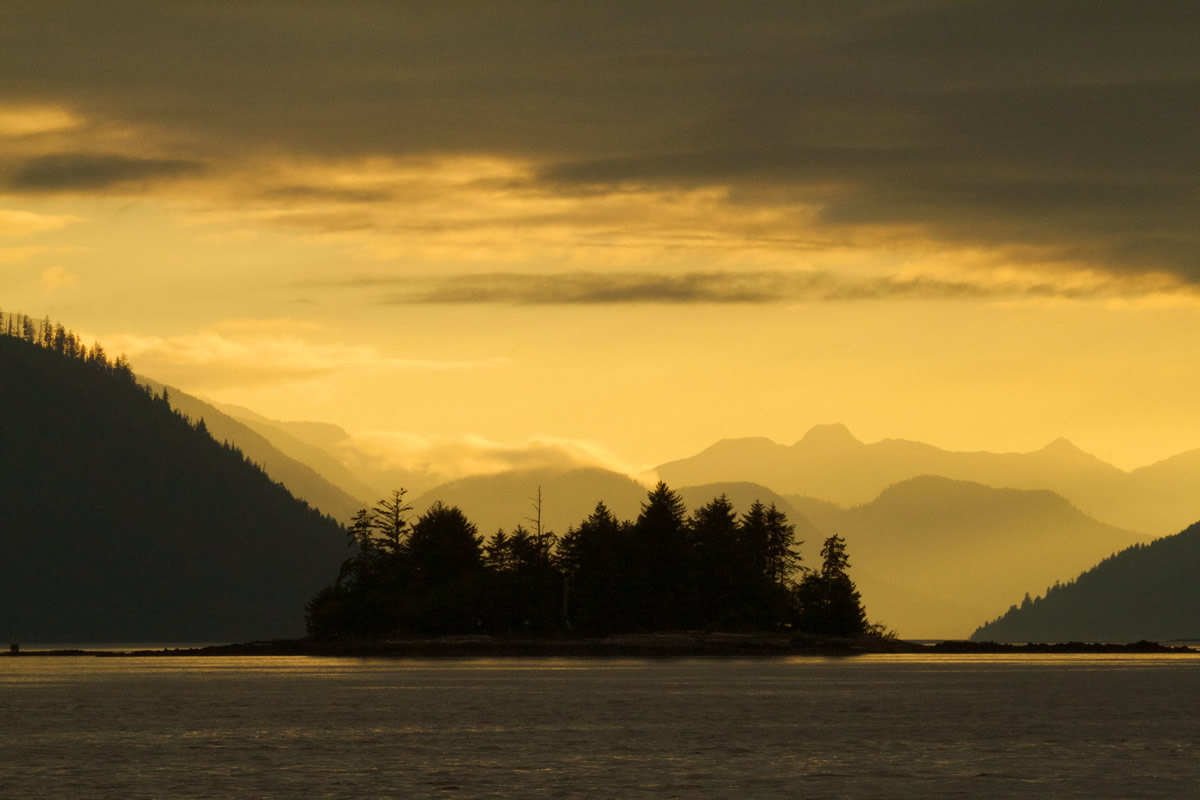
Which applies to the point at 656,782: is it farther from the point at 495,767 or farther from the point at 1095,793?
the point at 1095,793

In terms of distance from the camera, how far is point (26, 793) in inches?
2505

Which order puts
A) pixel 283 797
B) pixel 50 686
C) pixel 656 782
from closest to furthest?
pixel 283 797 → pixel 656 782 → pixel 50 686

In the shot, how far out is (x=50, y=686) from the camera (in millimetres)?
150250

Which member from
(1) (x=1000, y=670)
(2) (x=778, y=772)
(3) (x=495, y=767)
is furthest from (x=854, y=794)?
(1) (x=1000, y=670)

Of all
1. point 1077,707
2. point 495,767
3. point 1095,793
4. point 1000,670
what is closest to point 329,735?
point 495,767

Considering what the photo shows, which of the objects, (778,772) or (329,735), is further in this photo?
(329,735)

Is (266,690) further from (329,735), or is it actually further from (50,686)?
(329,735)

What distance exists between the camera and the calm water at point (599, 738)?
219 ft

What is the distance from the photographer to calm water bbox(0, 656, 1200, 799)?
2628 inches

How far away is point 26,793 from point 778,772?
32.5 metres

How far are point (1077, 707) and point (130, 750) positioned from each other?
7104 cm

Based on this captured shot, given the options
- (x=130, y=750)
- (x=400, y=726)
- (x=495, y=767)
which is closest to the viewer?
(x=495, y=767)

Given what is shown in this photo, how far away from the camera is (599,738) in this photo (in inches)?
3460

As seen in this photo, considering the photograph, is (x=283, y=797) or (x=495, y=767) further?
(x=495, y=767)
